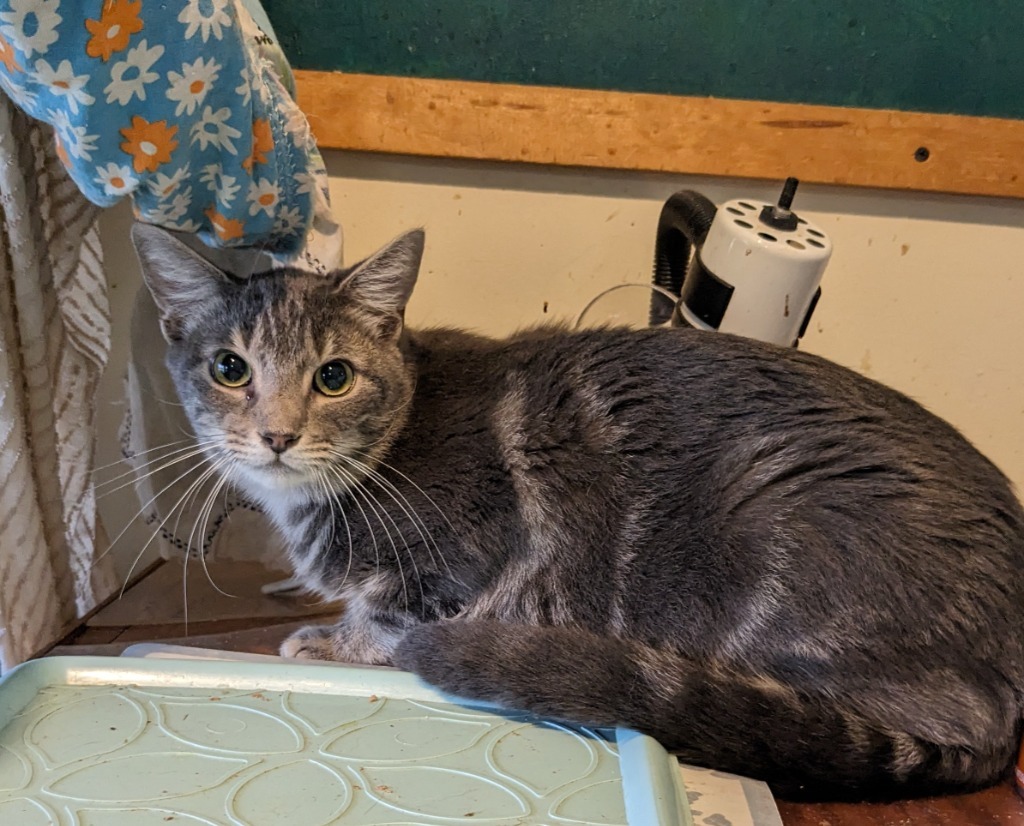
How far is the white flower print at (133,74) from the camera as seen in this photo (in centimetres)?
80

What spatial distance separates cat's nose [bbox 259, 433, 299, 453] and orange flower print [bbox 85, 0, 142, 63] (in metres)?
0.46

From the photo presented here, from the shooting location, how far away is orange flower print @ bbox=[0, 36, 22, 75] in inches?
29.8

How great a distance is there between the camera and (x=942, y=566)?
3.07ft

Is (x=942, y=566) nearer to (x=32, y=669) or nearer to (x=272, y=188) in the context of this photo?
(x=272, y=188)

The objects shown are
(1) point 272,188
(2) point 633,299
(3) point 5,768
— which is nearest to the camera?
(3) point 5,768

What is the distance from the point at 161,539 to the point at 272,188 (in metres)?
0.74

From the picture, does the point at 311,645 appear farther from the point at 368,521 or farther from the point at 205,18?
the point at 205,18

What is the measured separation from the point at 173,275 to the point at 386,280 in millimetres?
298

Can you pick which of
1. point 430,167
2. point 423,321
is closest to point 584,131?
point 430,167

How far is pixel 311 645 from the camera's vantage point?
3.79 feet

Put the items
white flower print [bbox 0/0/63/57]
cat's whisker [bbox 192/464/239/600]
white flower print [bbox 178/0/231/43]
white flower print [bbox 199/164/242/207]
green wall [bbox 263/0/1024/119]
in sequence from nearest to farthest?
white flower print [bbox 0/0/63/57]
white flower print [bbox 178/0/231/43]
white flower print [bbox 199/164/242/207]
cat's whisker [bbox 192/464/239/600]
green wall [bbox 263/0/1024/119]

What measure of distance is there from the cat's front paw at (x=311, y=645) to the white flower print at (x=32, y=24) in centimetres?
81

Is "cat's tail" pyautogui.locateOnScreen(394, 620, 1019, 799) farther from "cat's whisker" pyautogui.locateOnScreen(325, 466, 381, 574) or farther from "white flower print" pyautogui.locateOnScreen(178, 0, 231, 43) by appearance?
"white flower print" pyautogui.locateOnScreen(178, 0, 231, 43)

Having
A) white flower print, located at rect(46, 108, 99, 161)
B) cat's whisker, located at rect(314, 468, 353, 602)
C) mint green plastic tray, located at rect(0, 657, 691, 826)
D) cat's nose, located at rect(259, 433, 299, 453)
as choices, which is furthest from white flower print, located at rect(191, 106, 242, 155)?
mint green plastic tray, located at rect(0, 657, 691, 826)
